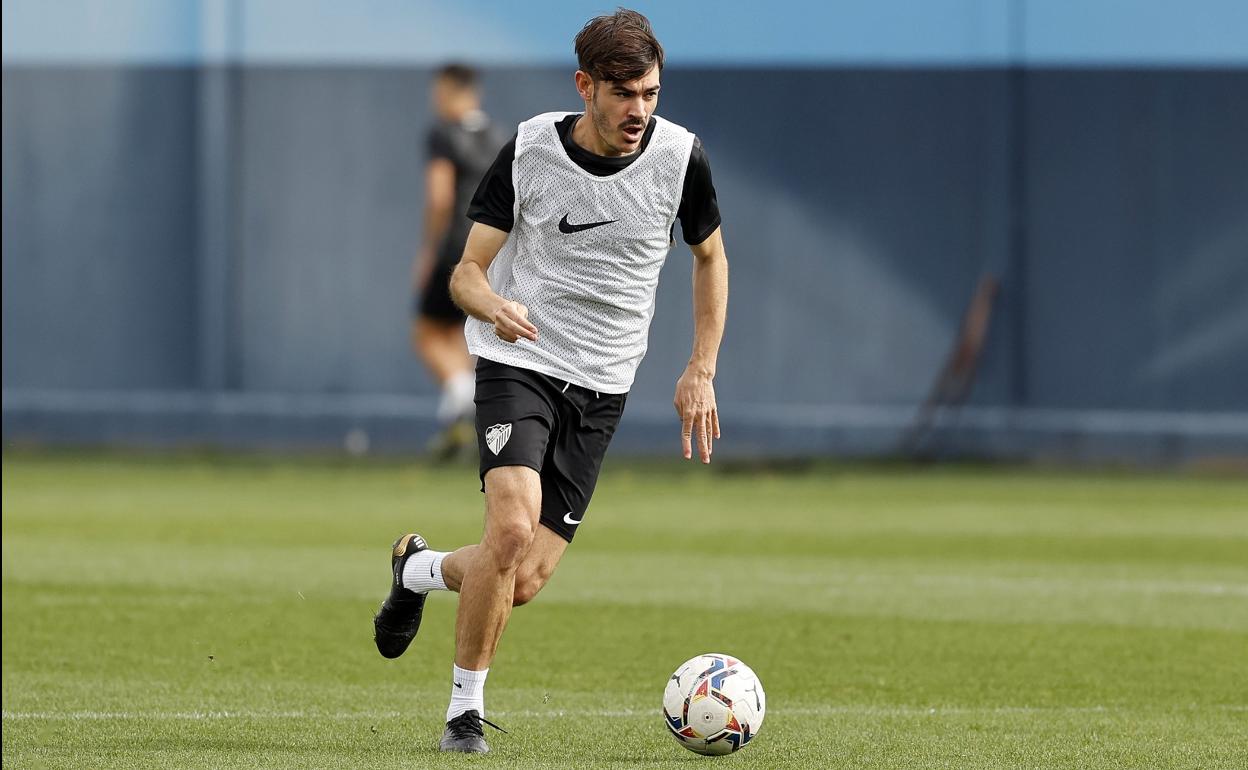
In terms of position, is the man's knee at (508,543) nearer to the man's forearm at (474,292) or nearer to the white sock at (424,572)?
the white sock at (424,572)

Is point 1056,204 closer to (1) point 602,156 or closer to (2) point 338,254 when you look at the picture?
(2) point 338,254

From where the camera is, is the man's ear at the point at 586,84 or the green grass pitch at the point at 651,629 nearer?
the man's ear at the point at 586,84

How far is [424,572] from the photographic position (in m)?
6.85

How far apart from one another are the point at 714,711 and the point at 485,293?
4.53ft

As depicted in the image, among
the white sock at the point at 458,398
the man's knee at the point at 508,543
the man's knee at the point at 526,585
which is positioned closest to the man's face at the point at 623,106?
the man's knee at the point at 508,543

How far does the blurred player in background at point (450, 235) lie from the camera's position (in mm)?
16828

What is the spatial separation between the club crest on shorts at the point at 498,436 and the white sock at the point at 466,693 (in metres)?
0.66

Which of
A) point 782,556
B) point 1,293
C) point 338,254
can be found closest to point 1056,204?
point 338,254

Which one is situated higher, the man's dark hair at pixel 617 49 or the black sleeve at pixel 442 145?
the man's dark hair at pixel 617 49

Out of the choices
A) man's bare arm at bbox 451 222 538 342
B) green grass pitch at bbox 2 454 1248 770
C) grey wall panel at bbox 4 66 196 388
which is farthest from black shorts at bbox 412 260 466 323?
man's bare arm at bbox 451 222 538 342

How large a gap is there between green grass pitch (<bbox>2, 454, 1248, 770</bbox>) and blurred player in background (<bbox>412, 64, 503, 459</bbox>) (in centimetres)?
67

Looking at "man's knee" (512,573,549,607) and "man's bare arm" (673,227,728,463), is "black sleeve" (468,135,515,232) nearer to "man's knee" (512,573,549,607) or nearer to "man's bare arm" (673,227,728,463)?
"man's bare arm" (673,227,728,463)

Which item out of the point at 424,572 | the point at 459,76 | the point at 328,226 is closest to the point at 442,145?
the point at 459,76

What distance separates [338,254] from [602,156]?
589 inches
